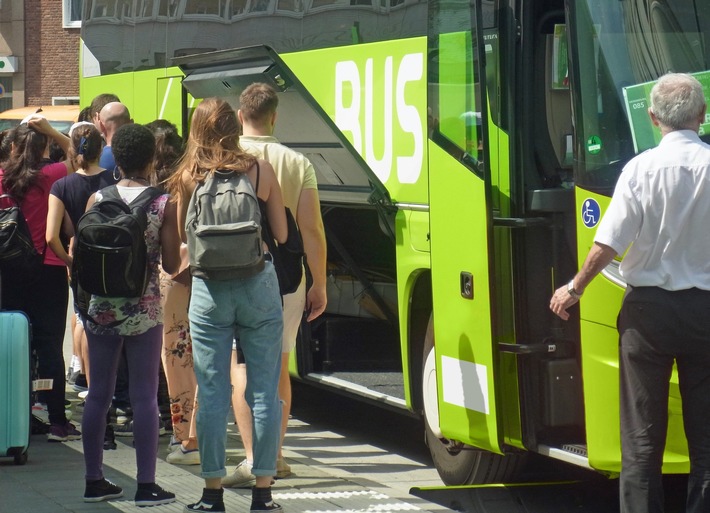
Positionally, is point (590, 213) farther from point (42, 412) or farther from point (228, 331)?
point (42, 412)

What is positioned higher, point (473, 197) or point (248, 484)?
point (473, 197)

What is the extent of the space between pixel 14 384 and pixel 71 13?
115 ft

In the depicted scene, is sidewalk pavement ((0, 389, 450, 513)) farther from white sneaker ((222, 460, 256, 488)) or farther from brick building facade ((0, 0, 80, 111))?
brick building facade ((0, 0, 80, 111))

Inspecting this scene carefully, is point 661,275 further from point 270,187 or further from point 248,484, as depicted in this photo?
point 248,484

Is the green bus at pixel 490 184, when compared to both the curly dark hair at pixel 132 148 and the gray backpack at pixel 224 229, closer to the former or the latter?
the gray backpack at pixel 224 229

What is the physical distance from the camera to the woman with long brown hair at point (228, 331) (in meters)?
5.70

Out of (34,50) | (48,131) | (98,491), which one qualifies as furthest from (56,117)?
(98,491)

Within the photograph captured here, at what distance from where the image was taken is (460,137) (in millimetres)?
6312

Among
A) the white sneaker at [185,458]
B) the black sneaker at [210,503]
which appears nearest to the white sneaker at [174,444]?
the white sneaker at [185,458]

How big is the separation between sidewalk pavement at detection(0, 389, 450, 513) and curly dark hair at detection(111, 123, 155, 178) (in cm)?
151

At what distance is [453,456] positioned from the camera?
697 cm

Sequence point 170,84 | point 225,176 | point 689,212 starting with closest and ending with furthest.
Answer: point 689,212 → point 225,176 → point 170,84

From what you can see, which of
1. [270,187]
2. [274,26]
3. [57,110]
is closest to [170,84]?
[274,26]

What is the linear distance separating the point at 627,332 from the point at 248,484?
2.28 metres
